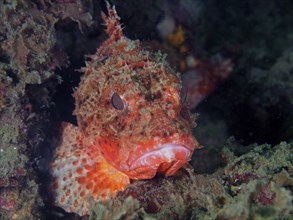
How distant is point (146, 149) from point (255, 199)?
108 cm

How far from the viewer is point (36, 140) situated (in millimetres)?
4242

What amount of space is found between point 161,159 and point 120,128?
2.02ft

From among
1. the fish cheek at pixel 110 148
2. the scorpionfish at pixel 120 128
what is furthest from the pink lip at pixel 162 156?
the fish cheek at pixel 110 148

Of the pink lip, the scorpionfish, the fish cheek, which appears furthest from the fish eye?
the pink lip

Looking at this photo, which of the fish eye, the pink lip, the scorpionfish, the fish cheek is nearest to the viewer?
the pink lip

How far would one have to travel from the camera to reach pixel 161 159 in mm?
3020

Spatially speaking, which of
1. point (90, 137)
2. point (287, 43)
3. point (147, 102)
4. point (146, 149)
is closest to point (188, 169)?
point (146, 149)

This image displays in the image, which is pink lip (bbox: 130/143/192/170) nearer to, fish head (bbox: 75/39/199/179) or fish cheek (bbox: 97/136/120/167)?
fish head (bbox: 75/39/199/179)

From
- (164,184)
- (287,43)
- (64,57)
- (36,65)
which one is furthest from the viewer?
(287,43)

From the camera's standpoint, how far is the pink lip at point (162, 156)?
3.00 meters

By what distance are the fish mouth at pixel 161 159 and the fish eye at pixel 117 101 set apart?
27.1 inches

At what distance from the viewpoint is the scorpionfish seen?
10.2 feet

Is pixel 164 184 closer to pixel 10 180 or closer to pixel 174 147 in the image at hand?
pixel 174 147

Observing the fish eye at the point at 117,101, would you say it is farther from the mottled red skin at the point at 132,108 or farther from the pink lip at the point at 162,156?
the pink lip at the point at 162,156
